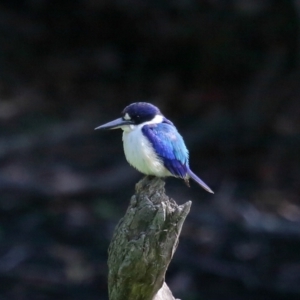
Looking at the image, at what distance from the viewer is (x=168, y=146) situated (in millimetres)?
4430

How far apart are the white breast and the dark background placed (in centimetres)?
387

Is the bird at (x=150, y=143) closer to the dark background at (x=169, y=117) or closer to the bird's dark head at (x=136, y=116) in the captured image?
the bird's dark head at (x=136, y=116)

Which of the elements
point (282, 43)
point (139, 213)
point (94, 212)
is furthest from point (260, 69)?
point (139, 213)

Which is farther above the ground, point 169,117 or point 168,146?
point 168,146

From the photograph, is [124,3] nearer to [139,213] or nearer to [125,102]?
[125,102]

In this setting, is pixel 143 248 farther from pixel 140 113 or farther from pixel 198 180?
pixel 198 180

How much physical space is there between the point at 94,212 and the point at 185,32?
270cm

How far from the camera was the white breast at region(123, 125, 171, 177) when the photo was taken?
14.2ft

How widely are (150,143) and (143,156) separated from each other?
96 mm

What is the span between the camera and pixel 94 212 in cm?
896

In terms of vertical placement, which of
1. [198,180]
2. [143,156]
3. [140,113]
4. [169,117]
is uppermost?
[140,113]

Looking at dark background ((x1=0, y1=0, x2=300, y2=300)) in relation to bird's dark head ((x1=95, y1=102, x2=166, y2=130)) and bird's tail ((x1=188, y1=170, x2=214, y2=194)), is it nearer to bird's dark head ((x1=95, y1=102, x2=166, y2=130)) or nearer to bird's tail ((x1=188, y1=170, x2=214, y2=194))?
bird's tail ((x1=188, y1=170, x2=214, y2=194))

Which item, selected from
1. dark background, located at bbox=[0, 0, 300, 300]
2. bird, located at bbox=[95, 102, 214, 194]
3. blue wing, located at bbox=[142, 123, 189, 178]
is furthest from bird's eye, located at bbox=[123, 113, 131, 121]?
dark background, located at bbox=[0, 0, 300, 300]

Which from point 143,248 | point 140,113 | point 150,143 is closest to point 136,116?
point 140,113
